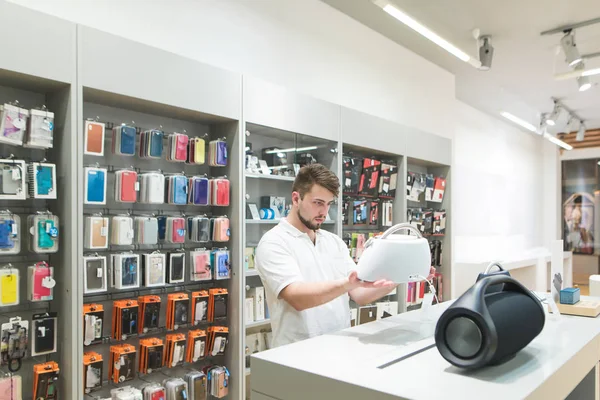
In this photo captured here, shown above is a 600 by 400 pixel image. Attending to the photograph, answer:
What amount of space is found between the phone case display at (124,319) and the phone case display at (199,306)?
393mm

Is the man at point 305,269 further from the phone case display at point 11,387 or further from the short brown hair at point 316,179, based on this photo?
the phone case display at point 11,387

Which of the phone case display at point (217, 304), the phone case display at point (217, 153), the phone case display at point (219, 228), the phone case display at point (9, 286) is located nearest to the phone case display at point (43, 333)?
the phone case display at point (9, 286)

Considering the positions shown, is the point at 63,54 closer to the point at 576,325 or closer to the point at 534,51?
the point at 576,325

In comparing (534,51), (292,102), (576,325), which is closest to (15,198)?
(292,102)

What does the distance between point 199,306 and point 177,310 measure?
0.51 feet

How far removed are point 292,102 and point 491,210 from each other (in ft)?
20.5

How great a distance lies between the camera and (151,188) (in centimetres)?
288

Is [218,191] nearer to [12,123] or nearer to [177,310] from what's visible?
[177,310]

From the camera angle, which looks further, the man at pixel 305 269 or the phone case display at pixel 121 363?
the phone case display at pixel 121 363

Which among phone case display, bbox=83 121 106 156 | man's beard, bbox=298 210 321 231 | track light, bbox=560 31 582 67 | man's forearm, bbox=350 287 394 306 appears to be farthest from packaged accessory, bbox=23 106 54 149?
track light, bbox=560 31 582 67

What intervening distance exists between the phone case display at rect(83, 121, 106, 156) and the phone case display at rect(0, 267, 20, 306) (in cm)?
69

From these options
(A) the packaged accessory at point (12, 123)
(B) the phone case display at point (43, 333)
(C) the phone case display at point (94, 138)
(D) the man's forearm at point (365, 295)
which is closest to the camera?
(D) the man's forearm at point (365, 295)

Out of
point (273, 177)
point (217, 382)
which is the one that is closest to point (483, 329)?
point (217, 382)

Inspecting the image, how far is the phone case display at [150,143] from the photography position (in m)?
2.91
